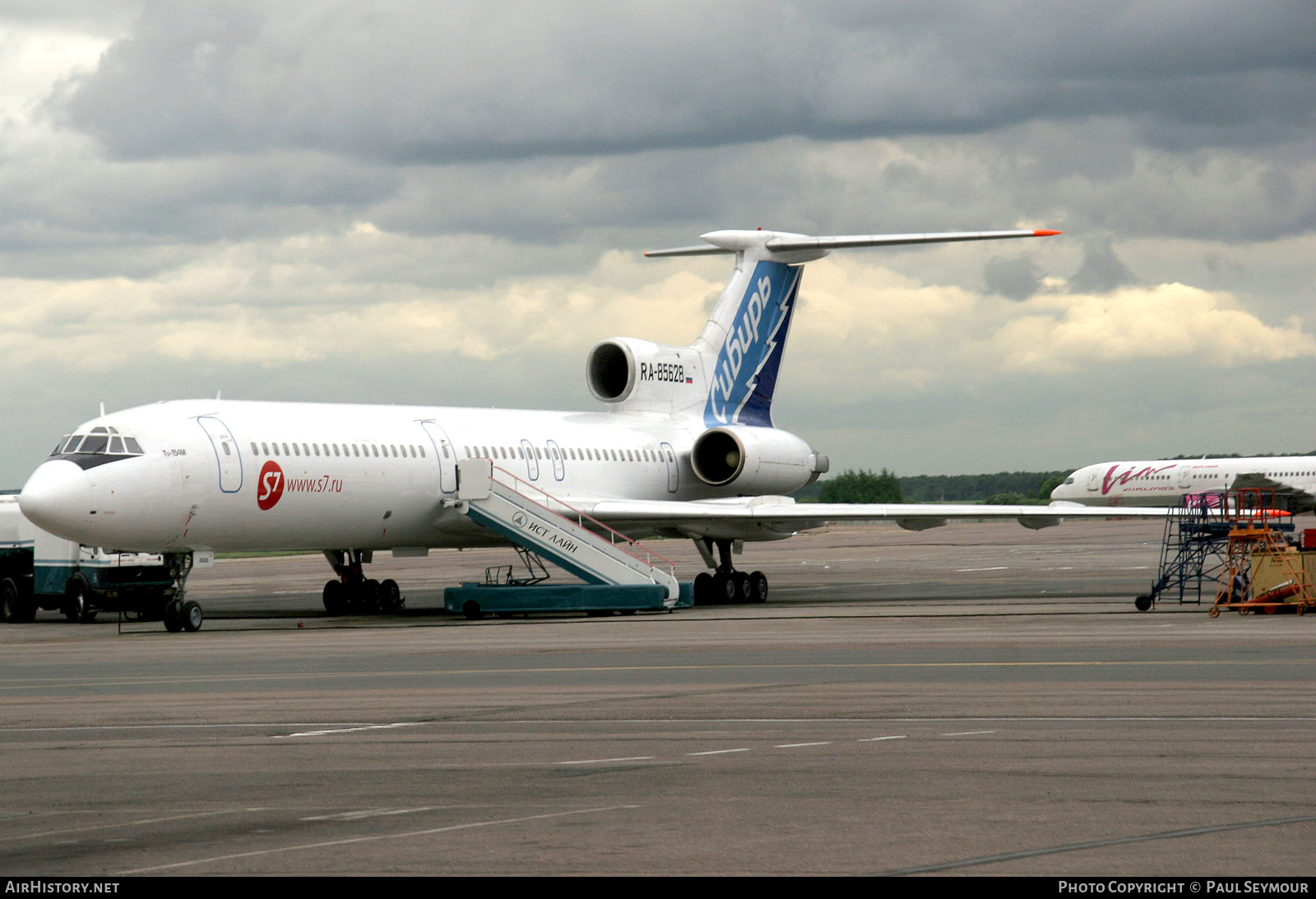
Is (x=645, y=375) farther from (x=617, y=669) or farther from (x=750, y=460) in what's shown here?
(x=617, y=669)

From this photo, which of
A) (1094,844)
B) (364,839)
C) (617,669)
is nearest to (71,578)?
(617,669)

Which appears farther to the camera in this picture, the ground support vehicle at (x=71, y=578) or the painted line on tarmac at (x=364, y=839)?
the ground support vehicle at (x=71, y=578)

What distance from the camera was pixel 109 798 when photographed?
9695 mm

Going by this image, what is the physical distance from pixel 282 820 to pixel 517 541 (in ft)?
72.1

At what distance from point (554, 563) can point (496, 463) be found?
3.45 m

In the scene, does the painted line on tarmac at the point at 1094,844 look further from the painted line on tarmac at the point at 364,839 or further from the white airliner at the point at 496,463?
the white airliner at the point at 496,463

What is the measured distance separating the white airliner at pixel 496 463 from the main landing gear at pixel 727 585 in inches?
1.9

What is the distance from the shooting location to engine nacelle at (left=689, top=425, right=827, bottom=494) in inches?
1502

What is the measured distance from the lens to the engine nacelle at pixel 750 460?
1502 inches

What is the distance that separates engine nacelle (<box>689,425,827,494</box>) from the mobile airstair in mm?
6540

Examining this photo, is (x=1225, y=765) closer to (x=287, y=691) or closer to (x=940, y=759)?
(x=940, y=759)

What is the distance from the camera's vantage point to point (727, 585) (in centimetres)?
3541

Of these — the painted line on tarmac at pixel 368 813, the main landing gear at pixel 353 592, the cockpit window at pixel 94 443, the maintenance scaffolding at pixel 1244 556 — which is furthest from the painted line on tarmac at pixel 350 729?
the main landing gear at pixel 353 592

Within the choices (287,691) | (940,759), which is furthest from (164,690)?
(940,759)
